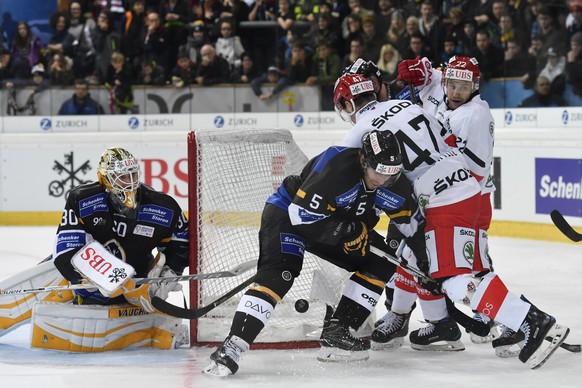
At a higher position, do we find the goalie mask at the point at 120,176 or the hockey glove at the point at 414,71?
the hockey glove at the point at 414,71

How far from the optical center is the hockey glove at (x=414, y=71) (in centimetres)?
448

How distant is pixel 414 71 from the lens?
4.48 metres

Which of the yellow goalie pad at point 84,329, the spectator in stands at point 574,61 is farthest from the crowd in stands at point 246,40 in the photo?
the yellow goalie pad at point 84,329

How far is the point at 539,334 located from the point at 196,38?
6.35 meters

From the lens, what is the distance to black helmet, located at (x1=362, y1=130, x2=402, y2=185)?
3.54 meters

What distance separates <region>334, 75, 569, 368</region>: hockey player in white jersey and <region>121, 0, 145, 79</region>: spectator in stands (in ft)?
18.5

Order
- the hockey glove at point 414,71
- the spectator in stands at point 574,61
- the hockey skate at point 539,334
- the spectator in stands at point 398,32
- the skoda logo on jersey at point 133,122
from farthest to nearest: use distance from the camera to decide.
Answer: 1. the skoda logo on jersey at point 133,122
2. the spectator in stands at point 398,32
3. the spectator in stands at point 574,61
4. the hockey glove at point 414,71
5. the hockey skate at point 539,334

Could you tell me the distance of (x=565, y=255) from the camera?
6777mm

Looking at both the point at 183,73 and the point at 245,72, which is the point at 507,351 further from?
the point at 183,73

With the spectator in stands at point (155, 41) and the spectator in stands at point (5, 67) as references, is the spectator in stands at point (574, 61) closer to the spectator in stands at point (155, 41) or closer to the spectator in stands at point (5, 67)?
the spectator in stands at point (155, 41)

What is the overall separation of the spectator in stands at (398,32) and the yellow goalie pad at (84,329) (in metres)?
5.12

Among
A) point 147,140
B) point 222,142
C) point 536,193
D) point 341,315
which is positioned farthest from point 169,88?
point 341,315

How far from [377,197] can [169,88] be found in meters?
5.63

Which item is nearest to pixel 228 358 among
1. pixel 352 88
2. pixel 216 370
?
pixel 216 370
